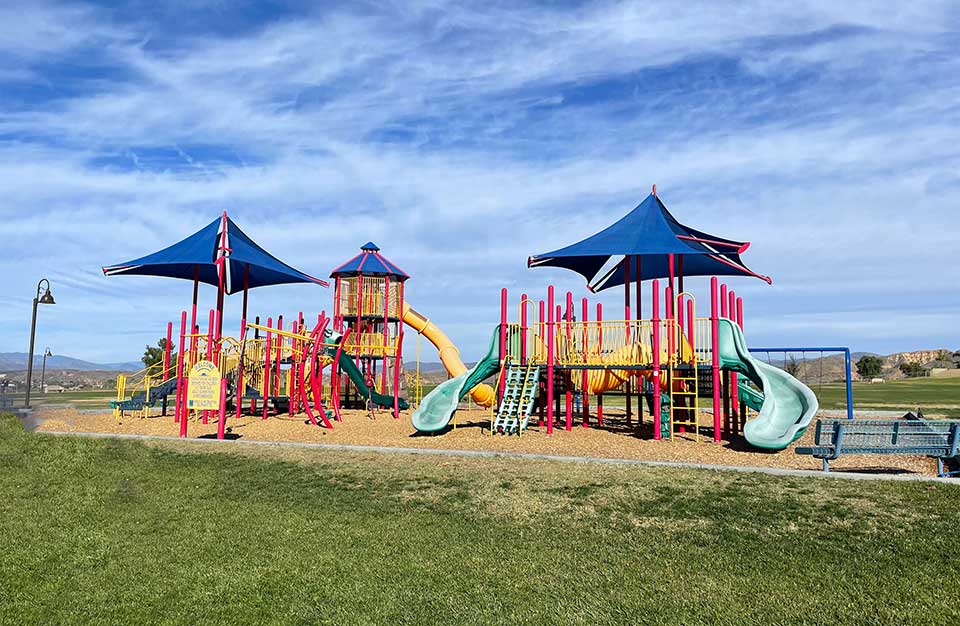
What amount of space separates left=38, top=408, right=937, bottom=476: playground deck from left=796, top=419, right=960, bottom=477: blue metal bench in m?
1.38

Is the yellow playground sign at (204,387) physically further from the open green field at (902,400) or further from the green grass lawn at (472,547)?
the open green field at (902,400)

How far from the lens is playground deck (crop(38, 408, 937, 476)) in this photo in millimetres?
12641

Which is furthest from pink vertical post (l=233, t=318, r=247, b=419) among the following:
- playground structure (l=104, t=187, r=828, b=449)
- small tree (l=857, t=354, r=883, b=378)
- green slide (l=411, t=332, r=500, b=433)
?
small tree (l=857, t=354, r=883, b=378)

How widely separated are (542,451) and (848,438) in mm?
5422

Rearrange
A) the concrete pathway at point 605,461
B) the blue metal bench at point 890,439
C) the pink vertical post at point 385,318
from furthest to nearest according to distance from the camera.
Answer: the pink vertical post at point 385,318, the blue metal bench at point 890,439, the concrete pathway at point 605,461

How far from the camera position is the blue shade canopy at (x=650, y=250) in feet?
56.3

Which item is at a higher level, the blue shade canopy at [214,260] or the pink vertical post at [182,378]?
the blue shade canopy at [214,260]

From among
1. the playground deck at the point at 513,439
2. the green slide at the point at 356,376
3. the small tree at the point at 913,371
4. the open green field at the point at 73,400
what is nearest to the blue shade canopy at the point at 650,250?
the playground deck at the point at 513,439

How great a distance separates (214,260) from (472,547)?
56.3 ft

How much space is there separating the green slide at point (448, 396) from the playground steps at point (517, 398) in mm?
535

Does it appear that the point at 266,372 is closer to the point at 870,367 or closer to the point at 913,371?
the point at 870,367

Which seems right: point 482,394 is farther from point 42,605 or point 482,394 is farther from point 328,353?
point 42,605

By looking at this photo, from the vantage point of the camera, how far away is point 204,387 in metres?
15.8

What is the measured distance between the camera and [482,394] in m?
30.2
